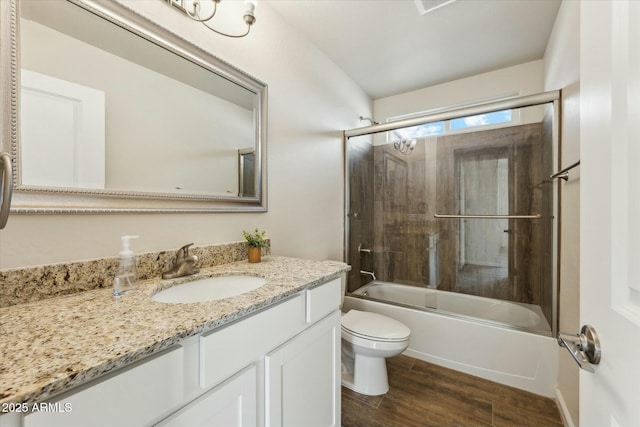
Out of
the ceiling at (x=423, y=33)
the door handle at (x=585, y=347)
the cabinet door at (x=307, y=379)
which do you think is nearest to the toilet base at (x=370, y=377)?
the cabinet door at (x=307, y=379)

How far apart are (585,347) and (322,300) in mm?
786

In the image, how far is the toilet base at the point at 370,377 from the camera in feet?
5.52

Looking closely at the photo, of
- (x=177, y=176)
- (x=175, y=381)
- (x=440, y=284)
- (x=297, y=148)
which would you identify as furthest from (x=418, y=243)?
(x=175, y=381)

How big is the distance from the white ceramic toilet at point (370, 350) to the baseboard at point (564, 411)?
853mm

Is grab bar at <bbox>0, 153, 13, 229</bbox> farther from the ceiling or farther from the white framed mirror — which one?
the ceiling

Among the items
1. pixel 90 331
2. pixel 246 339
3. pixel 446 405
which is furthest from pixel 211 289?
pixel 446 405

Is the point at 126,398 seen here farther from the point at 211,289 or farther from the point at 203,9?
the point at 203,9

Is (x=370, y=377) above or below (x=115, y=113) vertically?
below

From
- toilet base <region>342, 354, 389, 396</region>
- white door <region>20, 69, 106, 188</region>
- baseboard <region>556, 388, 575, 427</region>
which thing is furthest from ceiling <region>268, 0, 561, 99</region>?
baseboard <region>556, 388, 575, 427</region>

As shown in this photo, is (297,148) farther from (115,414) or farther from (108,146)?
(115,414)

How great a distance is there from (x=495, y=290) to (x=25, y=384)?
9.55ft

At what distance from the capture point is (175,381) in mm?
593

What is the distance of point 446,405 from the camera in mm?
1574

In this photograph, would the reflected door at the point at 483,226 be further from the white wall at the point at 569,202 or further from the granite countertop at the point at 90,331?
the granite countertop at the point at 90,331
